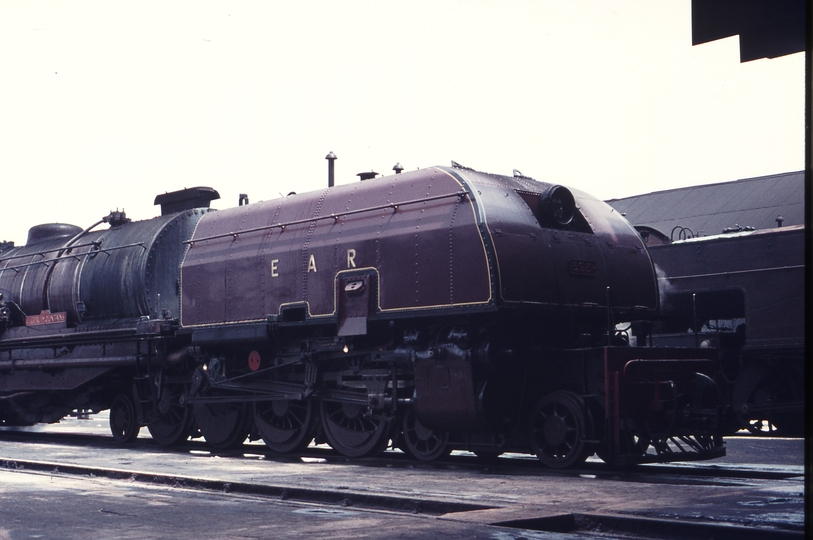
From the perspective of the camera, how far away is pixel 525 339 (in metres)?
11.8

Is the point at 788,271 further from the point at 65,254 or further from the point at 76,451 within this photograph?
the point at 65,254

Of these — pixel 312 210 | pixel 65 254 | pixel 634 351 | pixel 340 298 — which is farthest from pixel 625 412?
pixel 65 254

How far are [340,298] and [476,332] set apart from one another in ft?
7.25

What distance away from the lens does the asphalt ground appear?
22.7 feet

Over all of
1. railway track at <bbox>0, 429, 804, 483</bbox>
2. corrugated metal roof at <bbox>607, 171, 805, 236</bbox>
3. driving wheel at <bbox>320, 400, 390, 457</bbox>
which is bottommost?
railway track at <bbox>0, 429, 804, 483</bbox>

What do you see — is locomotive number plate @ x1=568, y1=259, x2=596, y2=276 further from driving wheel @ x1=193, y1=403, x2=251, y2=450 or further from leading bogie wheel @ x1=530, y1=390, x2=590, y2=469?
driving wheel @ x1=193, y1=403, x2=251, y2=450

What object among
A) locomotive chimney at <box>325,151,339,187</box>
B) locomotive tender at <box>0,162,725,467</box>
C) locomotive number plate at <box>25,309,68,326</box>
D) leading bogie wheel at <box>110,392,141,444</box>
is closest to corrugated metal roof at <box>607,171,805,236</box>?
locomotive chimney at <box>325,151,339,187</box>

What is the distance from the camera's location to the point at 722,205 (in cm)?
3077

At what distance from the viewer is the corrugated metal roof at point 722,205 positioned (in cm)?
2917

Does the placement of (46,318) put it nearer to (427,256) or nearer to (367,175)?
(367,175)

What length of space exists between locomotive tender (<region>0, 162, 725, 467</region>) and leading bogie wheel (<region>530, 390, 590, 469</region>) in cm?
2

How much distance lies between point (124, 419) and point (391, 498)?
10113mm

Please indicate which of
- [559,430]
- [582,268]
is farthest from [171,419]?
[582,268]

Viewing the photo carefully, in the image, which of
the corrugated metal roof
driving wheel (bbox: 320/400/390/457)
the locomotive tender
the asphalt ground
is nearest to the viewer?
the asphalt ground
